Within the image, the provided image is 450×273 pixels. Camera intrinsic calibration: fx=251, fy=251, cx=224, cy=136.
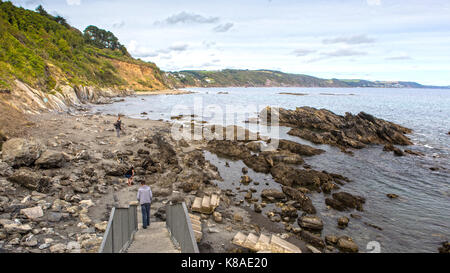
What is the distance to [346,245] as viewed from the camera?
11.3 metres

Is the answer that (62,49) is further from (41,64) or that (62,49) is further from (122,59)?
(122,59)

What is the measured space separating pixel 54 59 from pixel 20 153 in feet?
178

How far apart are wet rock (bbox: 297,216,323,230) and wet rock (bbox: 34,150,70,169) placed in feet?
45.7

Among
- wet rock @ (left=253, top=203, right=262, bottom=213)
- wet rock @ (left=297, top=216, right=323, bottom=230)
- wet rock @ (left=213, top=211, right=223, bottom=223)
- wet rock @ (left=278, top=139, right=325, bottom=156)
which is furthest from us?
wet rock @ (left=278, top=139, right=325, bottom=156)

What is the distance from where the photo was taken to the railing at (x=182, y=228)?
5688mm

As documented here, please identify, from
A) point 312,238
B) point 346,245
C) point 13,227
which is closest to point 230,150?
point 312,238

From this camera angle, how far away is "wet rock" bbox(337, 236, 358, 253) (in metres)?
11.2

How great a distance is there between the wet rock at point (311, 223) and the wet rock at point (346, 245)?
1347 millimetres

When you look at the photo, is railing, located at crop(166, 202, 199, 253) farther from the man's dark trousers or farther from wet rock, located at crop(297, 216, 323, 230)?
wet rock, located at crop(297, 216, 323, 230)

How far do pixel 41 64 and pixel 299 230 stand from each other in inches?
1918

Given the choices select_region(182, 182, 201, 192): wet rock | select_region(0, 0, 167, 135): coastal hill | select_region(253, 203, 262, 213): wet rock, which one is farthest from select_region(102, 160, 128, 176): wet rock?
select_region(253, 203, 262, 213): wet rock

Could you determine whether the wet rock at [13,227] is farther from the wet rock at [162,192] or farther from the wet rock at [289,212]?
the wet rock at [289,212]

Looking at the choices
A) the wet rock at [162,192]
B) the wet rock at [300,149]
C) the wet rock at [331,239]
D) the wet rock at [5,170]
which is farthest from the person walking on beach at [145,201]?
the wet rock at [300,149]
